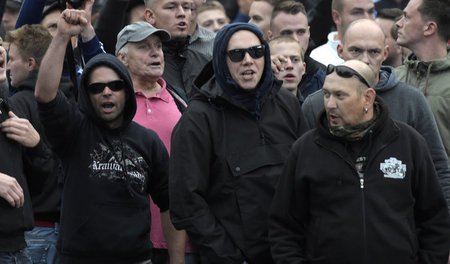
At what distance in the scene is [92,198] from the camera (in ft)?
15.9

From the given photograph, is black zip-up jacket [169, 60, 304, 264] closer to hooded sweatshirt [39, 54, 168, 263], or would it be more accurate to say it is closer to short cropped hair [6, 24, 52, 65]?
hooded sweatshirt [39, 54, 168, 263]

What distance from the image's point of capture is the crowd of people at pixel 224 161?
14.8 feet

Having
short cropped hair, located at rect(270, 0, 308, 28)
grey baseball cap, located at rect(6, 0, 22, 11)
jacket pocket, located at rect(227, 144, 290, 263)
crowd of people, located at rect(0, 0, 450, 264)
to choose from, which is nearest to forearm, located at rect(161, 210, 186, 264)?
crowd of people, located at rect(0, 0, 450, 264)

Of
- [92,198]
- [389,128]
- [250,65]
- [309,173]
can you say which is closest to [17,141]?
[92,198]

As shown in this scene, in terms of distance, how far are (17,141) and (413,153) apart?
249 cm

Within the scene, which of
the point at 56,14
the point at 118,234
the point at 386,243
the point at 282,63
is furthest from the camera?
the point at 56,14

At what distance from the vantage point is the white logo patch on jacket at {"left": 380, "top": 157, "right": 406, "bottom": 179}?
4512 mm

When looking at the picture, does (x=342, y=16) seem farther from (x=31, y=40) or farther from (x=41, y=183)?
(x=41, y=183)

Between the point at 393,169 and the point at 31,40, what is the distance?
10.0ft

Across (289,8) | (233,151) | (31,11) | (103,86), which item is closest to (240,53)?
(233,151)

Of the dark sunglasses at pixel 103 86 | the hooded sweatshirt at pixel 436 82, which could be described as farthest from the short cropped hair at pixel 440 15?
the dark sunglasses at pixel 103 86

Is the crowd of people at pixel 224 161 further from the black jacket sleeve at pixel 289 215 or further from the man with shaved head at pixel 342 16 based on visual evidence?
the man with shaved head at pixel 342 16

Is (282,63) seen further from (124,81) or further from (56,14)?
(56,14)

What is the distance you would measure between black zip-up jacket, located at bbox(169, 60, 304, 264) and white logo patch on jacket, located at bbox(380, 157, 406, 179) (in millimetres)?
680
